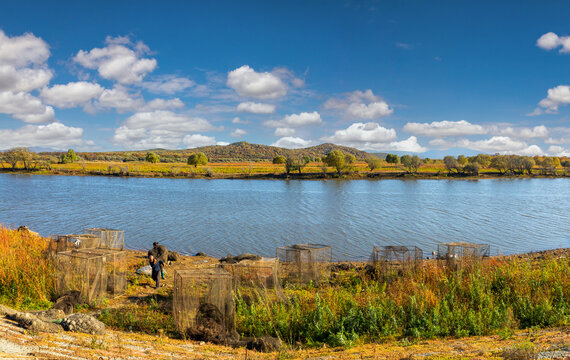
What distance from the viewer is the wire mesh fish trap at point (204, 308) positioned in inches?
397

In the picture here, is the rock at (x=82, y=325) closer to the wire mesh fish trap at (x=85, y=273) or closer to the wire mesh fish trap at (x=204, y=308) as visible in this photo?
the wire mesh fish trap at (x=204, y=308)

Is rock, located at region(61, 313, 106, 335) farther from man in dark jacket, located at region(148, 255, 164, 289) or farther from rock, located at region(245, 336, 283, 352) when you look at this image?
man in dark jacket, located at region(148, 255, 164, 289)

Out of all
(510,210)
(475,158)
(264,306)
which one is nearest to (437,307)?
(264,306)

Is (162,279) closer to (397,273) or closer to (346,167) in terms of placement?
(397,273)

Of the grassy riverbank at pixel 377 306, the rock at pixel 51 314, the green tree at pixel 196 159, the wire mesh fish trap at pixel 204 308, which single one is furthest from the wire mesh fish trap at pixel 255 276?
the green tree at pixel 196 159

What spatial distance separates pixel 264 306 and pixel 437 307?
5190mm

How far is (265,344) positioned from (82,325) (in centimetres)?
477

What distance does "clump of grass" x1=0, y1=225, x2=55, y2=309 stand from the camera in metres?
12.1

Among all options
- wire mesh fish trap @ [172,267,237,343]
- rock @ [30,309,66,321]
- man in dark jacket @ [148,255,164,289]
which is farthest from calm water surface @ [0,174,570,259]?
rock @ [30,309,66,321]

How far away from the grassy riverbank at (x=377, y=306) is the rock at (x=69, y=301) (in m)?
0.52

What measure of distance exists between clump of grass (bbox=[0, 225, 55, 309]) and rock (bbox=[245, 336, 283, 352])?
7622 millimetres

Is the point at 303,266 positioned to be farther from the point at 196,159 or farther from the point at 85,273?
the point at 196,159

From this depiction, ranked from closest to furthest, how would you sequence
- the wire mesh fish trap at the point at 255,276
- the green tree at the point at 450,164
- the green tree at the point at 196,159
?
the wire mesh fish trap at the point at 255,276 < the green tree at the point at 196,159 < the green tree at the point at 450,164

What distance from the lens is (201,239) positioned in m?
27.5
